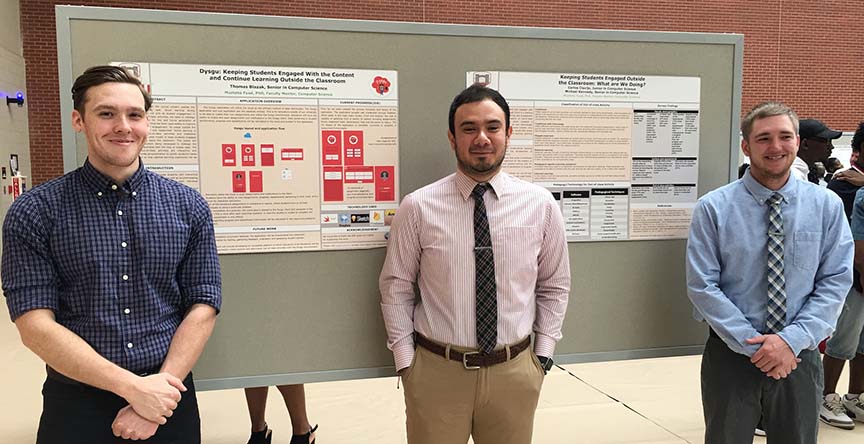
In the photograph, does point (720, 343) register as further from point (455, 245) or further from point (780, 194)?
point (455, 245)

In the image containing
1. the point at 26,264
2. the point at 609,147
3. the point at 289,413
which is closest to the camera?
the point at 26,264

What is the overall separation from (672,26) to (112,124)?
11.3 metres

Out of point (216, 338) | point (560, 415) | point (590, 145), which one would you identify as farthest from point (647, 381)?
point (216, 338)

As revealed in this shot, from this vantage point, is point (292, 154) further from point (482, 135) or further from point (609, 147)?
point (609, 147)

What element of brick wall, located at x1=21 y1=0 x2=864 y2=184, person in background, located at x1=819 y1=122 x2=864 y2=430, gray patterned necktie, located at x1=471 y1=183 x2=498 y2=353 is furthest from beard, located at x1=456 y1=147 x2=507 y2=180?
brick wall, located at x1=21 y1=0 x2=864 y2=184

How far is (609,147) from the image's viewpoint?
8.88ft

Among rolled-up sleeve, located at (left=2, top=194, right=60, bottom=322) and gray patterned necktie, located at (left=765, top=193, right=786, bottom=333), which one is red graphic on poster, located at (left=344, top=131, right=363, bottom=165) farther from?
gray patterned necktie, located at (left=765, top=193, right=786, bottom=333)

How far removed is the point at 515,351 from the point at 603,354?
2.43 feet

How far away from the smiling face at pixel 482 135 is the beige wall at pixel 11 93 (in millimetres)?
8468

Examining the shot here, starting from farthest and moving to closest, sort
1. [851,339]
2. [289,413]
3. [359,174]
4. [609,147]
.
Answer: [851,339] < [289,413] < [609,147] < [359,174]

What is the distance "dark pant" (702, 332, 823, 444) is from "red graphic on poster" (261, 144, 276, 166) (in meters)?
1.83

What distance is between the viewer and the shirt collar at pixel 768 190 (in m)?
2.37

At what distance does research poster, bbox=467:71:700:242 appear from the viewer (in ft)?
8.57

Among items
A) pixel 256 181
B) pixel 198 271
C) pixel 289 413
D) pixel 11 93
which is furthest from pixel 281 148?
pixel 11 93
